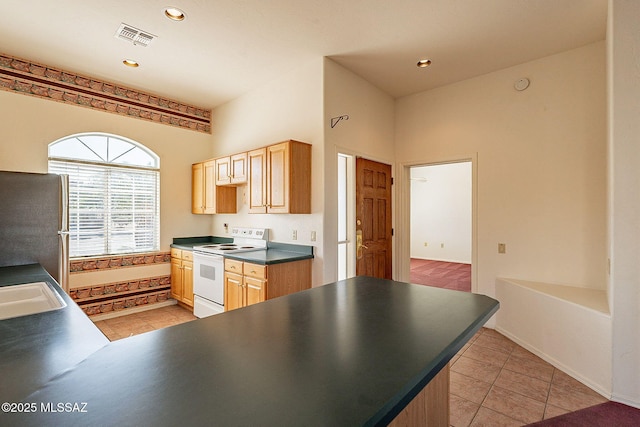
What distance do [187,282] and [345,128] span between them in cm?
301

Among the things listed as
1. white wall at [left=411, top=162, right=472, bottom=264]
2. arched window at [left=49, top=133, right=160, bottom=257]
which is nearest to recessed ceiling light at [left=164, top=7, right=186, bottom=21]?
arched window at [left=49, top=133, right=160, bottom=257]

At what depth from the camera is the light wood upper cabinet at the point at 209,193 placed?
435 cm

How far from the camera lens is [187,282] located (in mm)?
4148

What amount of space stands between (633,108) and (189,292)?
4882 millimetres

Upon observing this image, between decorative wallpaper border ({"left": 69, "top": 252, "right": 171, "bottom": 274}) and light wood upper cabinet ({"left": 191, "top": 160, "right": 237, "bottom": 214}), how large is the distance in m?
0.86

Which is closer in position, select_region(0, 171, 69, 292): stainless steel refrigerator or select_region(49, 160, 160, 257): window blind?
select_region(0, 171, 69, 292): stainless steel refrigerator

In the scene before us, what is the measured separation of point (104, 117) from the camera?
154 inches

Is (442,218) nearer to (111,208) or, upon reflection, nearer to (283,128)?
(283,128)

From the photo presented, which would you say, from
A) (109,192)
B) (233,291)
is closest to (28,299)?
(233,291)

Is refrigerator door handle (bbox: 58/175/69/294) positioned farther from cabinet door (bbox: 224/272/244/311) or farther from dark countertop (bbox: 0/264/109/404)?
dark countertop (bbox: 0/264/109/404)

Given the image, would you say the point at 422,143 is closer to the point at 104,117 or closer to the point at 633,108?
the point at 633,108

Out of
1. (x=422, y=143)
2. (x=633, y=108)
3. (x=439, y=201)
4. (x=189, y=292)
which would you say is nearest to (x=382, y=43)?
(x=422, y=143)

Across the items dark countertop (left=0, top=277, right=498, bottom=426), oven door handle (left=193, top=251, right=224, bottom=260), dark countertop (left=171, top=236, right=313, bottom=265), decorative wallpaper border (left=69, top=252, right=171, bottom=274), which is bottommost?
decorative wallpaper border (left=69, top=252, right=171, bottom=274)

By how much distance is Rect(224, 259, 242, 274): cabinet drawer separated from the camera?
3268 millimetres
